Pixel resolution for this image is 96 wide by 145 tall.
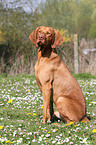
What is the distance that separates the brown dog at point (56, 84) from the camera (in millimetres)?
3891

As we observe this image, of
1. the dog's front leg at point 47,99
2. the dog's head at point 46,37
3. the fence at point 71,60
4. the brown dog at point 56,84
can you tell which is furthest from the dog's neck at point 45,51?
the fence at point 71,60

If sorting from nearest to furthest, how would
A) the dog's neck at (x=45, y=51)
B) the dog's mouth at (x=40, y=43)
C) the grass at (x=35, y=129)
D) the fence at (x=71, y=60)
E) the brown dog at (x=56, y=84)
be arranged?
1. the grass at (x=35, y=129)
2. the dog's mouth at (x=40, y=43)
3. the brown dog at (x=56, y=84)
4. the dog's neck at (x=45, y=51)
5. the fence at (x=71, y=60)

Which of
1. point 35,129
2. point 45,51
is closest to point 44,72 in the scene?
point 45,51

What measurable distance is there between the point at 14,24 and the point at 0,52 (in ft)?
6.91

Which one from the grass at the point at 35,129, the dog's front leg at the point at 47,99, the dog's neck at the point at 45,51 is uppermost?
the dog's neck at the point at 45,51

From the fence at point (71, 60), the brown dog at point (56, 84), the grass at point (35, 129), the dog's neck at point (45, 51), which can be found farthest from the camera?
the fence at point (71, 60)

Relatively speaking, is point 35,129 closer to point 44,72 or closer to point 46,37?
point 44,72

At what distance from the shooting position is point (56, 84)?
13.0ft

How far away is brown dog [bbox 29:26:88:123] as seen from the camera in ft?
12.8

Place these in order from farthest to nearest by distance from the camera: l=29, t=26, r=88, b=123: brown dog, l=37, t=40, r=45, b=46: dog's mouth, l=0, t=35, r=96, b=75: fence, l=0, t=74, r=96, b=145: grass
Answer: l=0, t=35, r=96, b=75: fence < l=29, t=26, r=88, b=123: brown dog < l=37, t=40, r=45, b=46: dog's mouth < l=0, t=74, r=96, b=145: grass

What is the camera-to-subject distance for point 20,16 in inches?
555

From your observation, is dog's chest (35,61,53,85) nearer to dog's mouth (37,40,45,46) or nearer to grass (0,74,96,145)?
dog's mouth (37,40,45,46)

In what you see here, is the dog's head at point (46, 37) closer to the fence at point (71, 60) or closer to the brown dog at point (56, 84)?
the brown dog at point (56, 84)

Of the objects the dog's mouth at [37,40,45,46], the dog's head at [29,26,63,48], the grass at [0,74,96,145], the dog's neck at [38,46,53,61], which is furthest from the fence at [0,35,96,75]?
the dog's mouth at [37,40,45,46]
